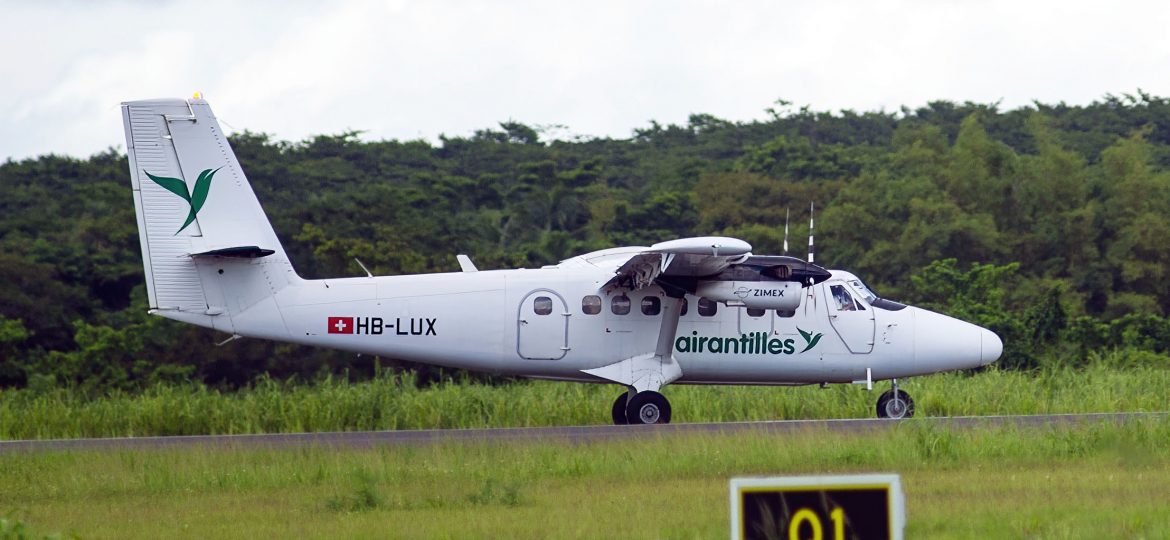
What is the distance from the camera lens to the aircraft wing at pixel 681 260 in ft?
57.3

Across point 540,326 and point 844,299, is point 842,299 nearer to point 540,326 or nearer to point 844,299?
point 844,299

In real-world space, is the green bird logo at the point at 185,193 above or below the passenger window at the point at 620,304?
above

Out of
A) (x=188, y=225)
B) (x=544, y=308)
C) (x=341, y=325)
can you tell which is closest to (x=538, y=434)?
(x=544, y=308)

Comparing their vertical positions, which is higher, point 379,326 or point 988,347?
point 379,326

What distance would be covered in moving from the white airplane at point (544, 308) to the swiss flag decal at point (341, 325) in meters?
0.01

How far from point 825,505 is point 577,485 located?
6725 mm

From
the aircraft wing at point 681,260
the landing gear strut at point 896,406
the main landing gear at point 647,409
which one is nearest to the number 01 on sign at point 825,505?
the aircraft wing at point 681,260

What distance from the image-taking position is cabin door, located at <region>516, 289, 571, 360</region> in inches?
756

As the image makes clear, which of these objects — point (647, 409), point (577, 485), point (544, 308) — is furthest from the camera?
point (544, 308)

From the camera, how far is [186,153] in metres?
18.8

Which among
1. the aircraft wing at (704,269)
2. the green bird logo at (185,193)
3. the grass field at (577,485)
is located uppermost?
the green bird logo at (185,193)

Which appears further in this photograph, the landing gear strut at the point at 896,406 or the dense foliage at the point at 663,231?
the dense foliage at the point at 663,231

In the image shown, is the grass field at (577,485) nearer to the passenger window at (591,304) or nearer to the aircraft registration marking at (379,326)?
the aircraft registration marking at (379,326)

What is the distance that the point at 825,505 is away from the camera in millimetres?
6855
